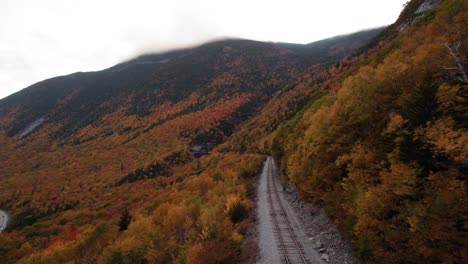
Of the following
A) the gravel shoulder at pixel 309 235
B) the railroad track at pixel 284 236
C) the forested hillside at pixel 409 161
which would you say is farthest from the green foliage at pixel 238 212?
the forested hillside at pixel 409 161

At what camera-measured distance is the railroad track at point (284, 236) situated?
16095 mm

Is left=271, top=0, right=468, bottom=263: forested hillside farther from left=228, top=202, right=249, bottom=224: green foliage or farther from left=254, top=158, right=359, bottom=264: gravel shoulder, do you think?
left=228, top=202, right=249, bottom=224: green foliage

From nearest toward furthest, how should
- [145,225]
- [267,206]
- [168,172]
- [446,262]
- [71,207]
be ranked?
[446,262] → [267,206] → [145,225] → [71,207] → [168,172]

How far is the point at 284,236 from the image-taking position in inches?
778

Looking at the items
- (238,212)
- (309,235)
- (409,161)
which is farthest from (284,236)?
(409,161)

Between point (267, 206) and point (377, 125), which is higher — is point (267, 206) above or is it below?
below

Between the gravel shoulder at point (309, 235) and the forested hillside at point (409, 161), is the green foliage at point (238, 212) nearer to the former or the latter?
the gravel shoulder at point (309, 235)

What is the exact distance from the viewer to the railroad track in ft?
52.8

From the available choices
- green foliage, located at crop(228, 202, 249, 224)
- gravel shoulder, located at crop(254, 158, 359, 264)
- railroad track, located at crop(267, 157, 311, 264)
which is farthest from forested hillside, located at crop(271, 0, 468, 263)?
green foliage, located at crop(228, 202, 249, 224)

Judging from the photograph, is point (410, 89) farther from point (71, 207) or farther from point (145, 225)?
point (71, 207)

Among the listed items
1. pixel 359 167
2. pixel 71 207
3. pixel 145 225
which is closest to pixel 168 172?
pixel 71 207

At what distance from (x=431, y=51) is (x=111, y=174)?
18294 cm

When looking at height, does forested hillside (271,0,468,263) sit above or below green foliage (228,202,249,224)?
above

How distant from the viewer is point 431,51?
665 inches
